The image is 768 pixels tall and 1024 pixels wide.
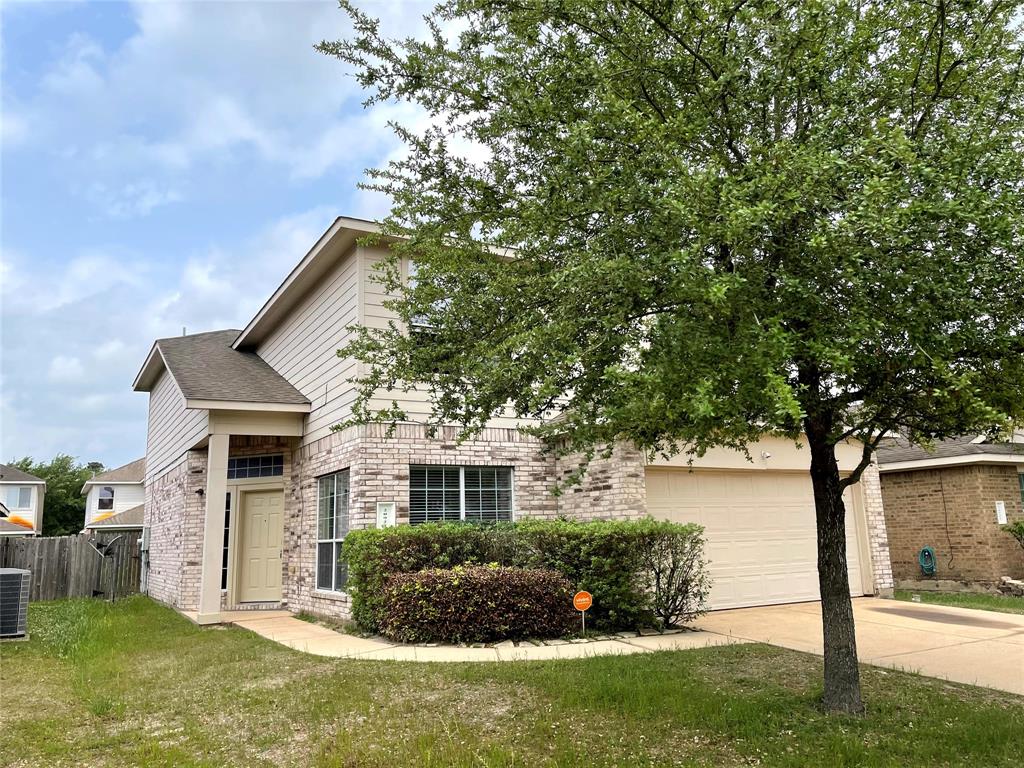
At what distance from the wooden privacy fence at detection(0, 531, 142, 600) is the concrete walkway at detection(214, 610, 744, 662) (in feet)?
31.9

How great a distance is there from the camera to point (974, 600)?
12.6 m

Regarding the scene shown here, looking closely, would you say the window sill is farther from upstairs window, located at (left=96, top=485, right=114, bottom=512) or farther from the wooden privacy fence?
upstairs window, located at (left=96, top=485, right=114, bottom=512)

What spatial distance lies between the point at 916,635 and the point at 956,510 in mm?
7084

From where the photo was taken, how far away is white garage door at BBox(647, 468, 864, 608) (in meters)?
11.2

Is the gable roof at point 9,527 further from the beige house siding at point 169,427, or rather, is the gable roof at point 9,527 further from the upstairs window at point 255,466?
the upstairs window at point 255,466

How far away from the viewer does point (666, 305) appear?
492cm

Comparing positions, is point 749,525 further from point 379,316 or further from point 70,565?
point 70,565

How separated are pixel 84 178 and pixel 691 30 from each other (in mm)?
17566

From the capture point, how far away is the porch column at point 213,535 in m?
11.4

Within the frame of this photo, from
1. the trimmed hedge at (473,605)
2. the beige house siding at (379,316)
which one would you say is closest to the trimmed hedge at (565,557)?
the trimmed hedge at (473,605)

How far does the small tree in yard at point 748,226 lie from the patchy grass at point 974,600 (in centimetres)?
787

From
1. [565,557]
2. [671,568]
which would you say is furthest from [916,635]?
[565,557]

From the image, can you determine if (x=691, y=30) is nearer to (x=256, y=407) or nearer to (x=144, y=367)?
(x=256, y=407)

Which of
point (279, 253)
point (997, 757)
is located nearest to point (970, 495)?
point (997, 757)
